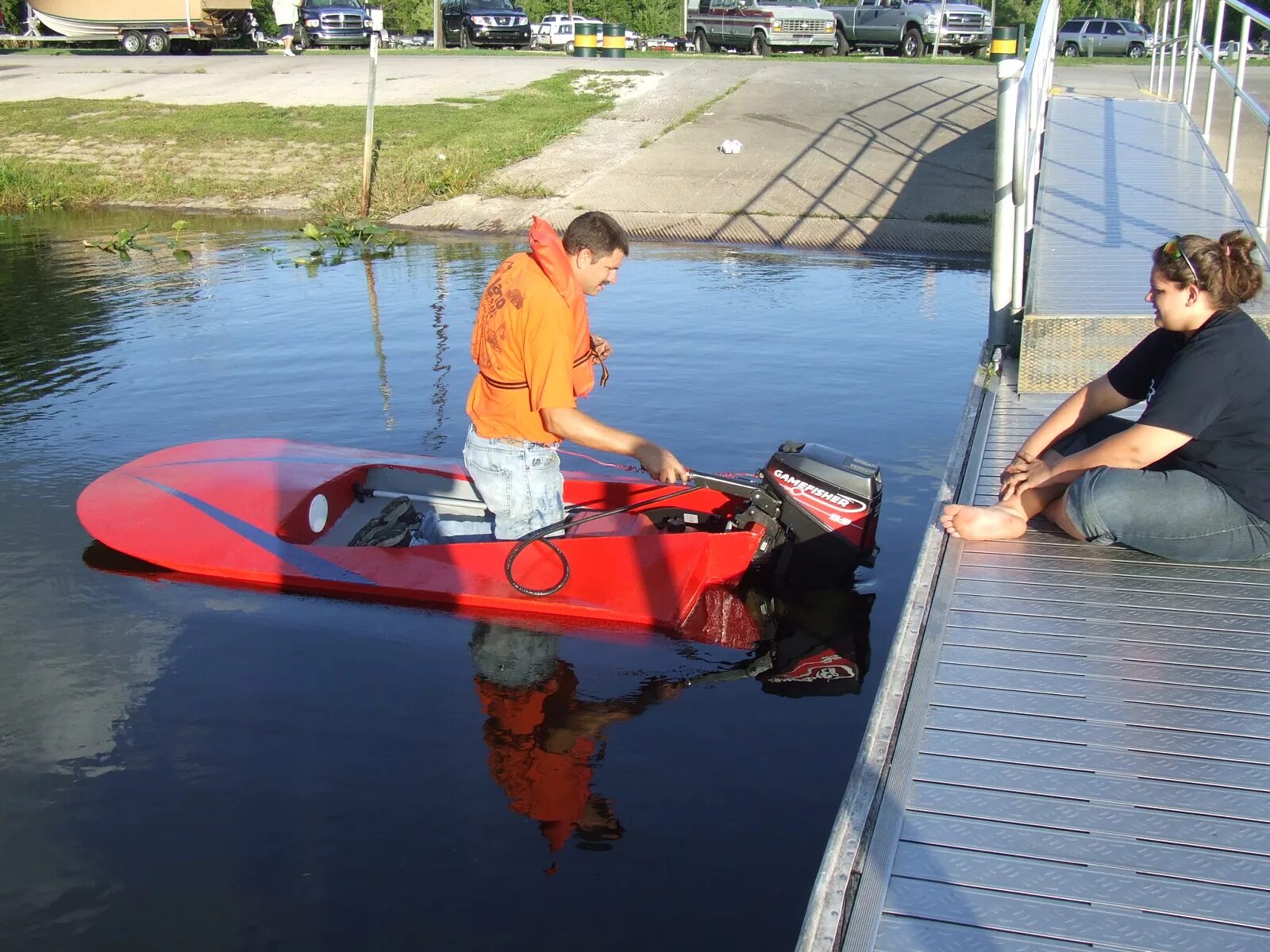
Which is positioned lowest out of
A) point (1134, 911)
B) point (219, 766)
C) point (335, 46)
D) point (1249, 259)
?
point (219, 766)

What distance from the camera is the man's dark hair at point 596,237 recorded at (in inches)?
208

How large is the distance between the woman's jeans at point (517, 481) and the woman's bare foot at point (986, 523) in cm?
187

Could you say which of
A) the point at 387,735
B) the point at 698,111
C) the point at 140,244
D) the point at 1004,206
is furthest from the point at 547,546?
the point at 698,111

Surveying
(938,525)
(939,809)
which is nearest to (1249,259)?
(938,525)

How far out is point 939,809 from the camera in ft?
10.5

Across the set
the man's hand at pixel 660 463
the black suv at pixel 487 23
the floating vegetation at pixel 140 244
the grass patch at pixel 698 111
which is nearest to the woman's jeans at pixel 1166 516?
the man's hand at pixel 660 463

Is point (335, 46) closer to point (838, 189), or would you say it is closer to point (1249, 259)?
point (838, 189)

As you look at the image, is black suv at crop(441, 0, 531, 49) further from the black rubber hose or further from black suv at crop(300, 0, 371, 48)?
the black rubber hose

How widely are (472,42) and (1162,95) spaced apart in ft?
94.4

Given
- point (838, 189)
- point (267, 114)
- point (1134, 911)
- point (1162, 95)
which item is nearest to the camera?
point (1134, 911)

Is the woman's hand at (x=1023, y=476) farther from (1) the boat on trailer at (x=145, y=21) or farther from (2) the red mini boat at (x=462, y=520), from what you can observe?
(1) the boat on trailer at (x=145, y=21)

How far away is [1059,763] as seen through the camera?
3.39 meters

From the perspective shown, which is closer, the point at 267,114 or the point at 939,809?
the point at 939,809

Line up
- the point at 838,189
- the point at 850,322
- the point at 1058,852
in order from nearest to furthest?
1. the point at 1058,852
2. the point at 850,322
3. the point at 838,189
